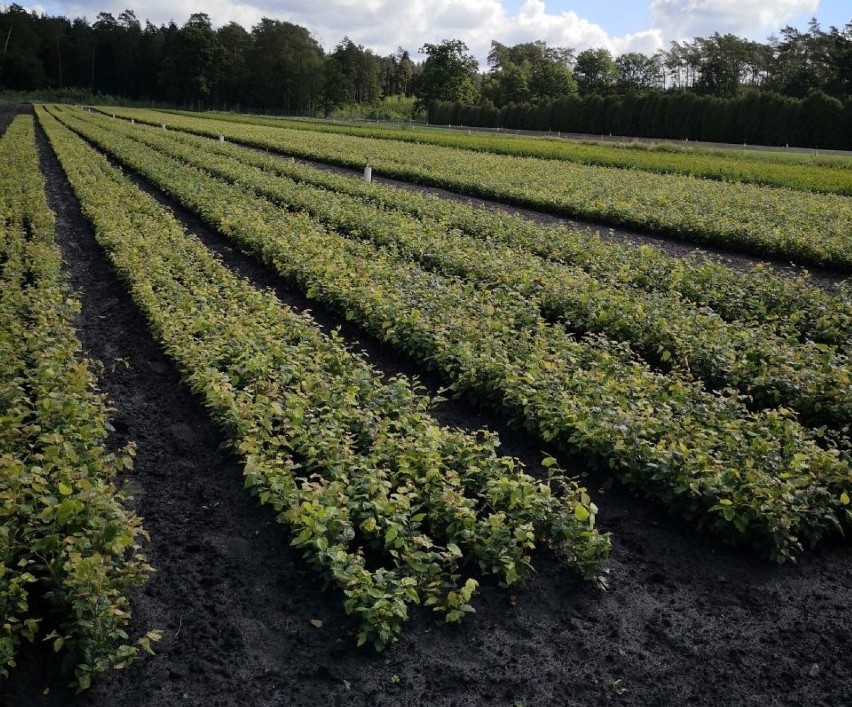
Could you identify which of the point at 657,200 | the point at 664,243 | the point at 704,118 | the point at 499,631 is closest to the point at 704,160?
the point at 657,200

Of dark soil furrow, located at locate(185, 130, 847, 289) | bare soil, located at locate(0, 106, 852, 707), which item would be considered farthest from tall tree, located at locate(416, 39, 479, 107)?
bare soil, located at locate(0, 106, 852, 707)

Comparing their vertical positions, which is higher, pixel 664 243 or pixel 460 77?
pixel 460 77

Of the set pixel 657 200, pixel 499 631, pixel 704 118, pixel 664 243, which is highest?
pixel 704 118

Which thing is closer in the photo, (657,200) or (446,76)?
(657,200)

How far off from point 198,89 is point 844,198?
87.4 metres

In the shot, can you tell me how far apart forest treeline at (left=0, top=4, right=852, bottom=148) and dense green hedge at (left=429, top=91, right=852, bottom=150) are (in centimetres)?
8

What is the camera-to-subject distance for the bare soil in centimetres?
363

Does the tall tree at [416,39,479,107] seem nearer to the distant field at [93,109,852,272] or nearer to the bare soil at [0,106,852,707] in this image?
the distant field at [93,109,852,272]

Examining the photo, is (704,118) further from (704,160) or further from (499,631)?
(499,631)

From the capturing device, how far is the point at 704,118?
45.1m

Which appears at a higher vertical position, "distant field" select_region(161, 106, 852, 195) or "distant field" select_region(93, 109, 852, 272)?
"distant field" select_region(161, 106, 852, 195)

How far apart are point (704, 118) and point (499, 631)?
47108mm

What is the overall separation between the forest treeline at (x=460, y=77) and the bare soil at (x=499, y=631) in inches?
1646

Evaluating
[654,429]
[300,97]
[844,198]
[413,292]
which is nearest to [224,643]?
[654,429]
